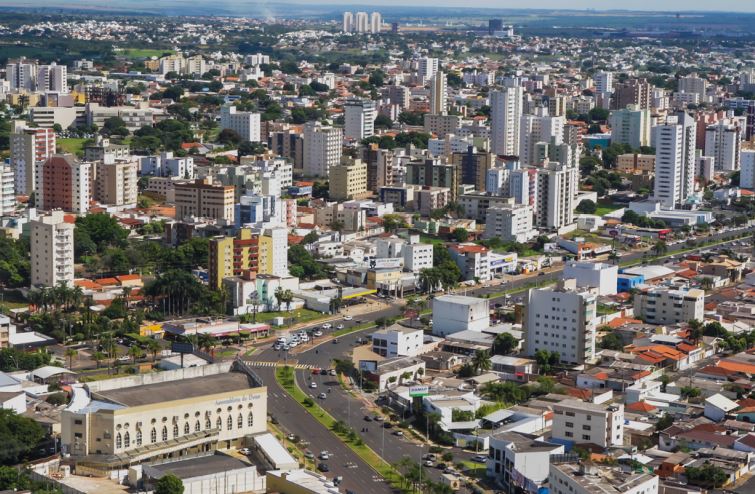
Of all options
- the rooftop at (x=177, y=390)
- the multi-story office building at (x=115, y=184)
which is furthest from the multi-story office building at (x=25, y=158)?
the rooftop at (x=177, y=390)

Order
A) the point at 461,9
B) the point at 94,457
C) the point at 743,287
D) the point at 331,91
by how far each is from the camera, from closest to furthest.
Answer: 1. the point at 94,457
2. the point at 743,287
3. the point at 331,91
4. the point at 461,9

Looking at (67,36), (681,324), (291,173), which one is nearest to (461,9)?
(67,36)

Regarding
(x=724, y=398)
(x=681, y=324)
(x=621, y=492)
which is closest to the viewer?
(x=621, y=492)

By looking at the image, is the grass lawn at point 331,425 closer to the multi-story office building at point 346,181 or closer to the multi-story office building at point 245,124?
the multi-story office building at point 346,181

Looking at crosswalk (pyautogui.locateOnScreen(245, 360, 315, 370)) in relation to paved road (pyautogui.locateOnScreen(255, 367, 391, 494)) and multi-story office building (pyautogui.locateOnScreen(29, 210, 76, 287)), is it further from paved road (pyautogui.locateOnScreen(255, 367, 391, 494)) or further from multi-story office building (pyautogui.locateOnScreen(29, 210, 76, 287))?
multi-story office building (pyautogui.locateOnScreen(29, 210, 76, 287))

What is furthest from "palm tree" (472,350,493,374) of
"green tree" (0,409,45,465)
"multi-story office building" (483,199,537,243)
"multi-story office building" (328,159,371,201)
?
"multi-story office building" (328,159,371,201)

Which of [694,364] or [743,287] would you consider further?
[743,287]

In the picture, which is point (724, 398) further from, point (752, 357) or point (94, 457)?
point (94, 457)
